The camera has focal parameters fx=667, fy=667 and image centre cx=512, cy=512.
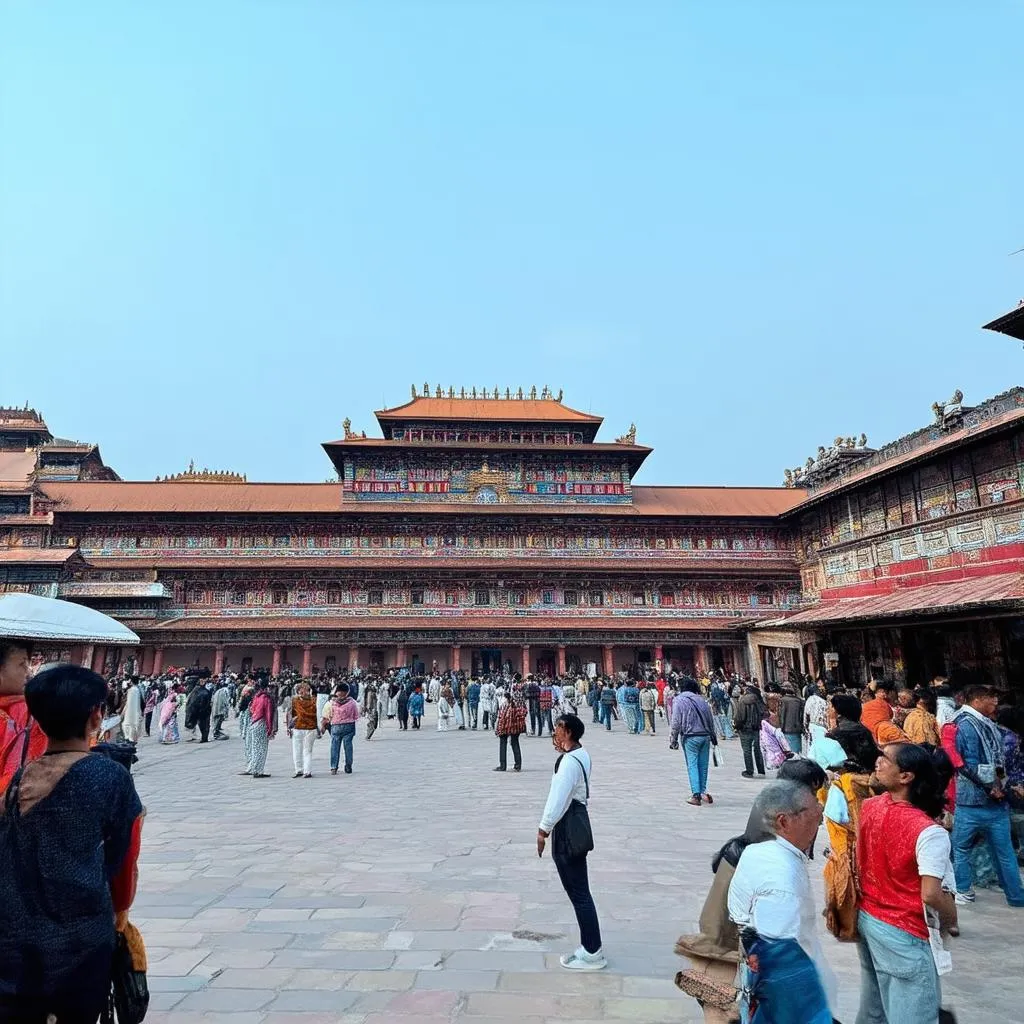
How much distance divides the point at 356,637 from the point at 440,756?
60.0 ft

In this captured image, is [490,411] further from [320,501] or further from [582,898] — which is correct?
[582,898]

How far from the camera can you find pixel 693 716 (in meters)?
9.13

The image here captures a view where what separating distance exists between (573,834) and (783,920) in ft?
6.95

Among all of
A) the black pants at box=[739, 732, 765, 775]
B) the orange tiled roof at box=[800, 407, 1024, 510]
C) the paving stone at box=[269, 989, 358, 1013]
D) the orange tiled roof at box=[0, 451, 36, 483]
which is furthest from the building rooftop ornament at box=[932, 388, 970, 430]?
the orange tiled roof at box=[0, 451, 36, 483]

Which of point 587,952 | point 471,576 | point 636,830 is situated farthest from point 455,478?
point 587,952

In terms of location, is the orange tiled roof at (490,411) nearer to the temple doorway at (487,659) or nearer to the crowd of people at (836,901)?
the temple doorway at (487,659)

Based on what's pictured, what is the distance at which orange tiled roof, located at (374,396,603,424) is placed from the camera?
38.7 m

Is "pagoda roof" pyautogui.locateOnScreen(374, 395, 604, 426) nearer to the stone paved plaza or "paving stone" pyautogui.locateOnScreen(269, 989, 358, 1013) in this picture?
the stone paved plaza

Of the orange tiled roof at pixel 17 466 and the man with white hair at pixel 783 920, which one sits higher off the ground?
the orange tiled roof at pixel 17 466

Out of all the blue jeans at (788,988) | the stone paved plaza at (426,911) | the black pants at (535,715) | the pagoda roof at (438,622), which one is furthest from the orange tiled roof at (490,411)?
the blue jeans at (788,988)

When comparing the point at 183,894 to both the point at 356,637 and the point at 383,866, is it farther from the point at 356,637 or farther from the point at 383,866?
the point at 356,637

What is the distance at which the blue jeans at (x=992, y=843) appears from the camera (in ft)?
18.1

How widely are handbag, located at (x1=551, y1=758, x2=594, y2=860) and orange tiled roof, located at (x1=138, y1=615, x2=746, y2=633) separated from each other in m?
27.3

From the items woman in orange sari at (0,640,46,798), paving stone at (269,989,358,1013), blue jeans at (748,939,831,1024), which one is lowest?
paving stone at (269,989,358,1013)
